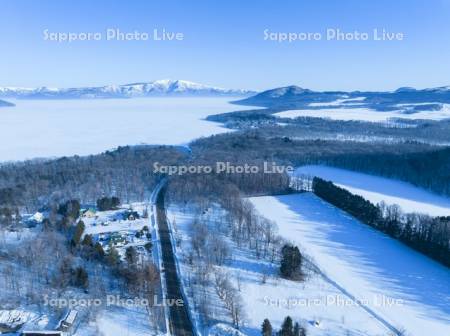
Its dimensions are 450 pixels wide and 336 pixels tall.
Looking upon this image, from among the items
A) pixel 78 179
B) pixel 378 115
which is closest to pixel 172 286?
pixel 78 179

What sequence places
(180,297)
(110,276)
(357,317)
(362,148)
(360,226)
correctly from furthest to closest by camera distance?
(362,148), (360,226), (110,276), (180,297), (357,317)

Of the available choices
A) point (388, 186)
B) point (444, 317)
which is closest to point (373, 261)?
point (444, 317)

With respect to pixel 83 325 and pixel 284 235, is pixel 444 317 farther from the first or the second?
pixel 83 325

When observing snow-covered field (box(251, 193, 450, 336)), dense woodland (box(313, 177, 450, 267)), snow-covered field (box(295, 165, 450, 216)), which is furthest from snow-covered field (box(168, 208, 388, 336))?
snow-covered field (box(295, 165, 450, 216))

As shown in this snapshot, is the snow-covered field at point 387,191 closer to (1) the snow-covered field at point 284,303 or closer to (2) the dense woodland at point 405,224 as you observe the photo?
(2) the dense woodland at point 405,224

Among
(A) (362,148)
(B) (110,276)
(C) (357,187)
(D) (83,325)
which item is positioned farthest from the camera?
(A) (362,148)

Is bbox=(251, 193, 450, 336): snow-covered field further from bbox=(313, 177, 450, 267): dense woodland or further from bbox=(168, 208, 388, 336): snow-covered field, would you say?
bbox=(168, 208, 388, 336): snow-covered field
